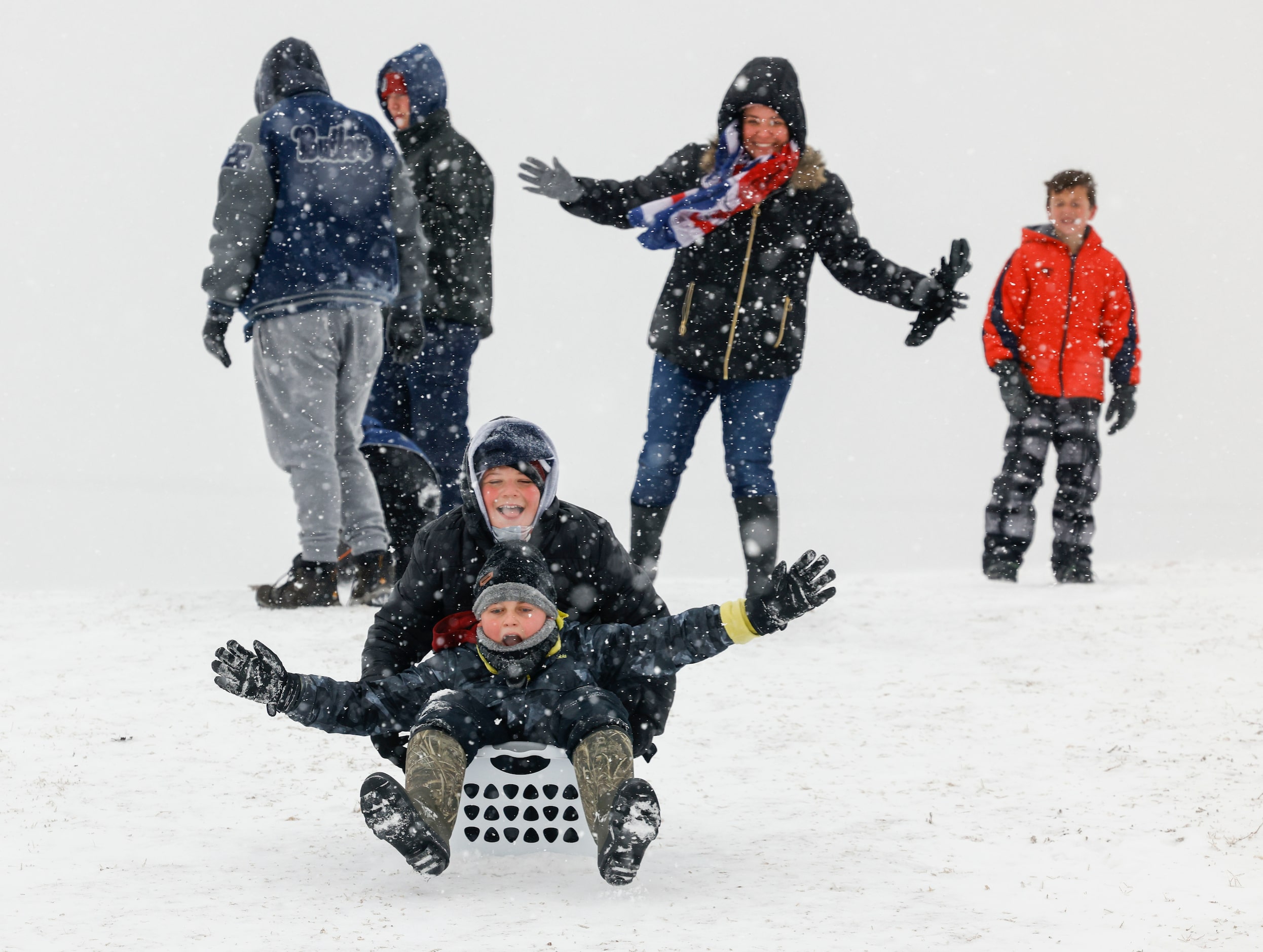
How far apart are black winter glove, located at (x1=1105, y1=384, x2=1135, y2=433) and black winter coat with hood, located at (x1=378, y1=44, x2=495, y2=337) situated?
328cm

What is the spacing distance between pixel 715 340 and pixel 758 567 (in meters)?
0.89

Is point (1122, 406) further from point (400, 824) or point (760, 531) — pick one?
point (400, 824)

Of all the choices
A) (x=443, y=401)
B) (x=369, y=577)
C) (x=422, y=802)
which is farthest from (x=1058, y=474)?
(x=422, y=802)

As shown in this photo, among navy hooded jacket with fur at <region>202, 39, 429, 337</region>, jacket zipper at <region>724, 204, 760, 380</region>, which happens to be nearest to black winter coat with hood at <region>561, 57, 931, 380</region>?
jacket zipper at <region>724, 204, 760, 380</region>

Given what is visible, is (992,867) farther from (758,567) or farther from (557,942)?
(758,567)

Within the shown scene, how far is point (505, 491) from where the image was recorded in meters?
3.37

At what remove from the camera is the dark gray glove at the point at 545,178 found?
16.9 ft

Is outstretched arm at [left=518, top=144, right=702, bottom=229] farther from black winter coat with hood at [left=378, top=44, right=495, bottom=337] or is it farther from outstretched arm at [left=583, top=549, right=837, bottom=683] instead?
outstretched arm at [left=583, top=549, right=837, bottom=683]

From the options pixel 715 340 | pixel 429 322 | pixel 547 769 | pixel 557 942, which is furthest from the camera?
pixel 429 322

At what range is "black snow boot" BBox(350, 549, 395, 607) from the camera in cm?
579

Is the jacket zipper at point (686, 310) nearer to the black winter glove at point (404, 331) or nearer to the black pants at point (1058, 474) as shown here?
the black winter glove at point (404, 331)

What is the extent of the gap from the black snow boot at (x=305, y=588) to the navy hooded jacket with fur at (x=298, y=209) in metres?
1.03

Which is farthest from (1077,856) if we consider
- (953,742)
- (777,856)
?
Answer: (953,742)

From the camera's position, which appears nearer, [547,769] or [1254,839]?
[547,769]
